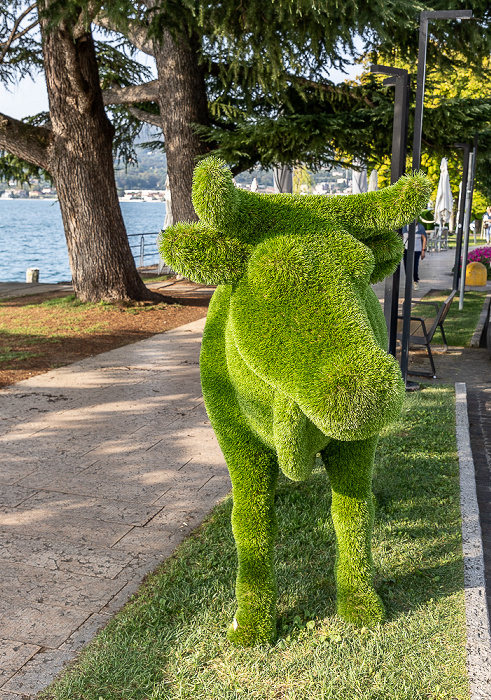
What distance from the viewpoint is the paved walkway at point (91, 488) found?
357 cm

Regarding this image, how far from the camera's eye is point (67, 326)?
12.0m

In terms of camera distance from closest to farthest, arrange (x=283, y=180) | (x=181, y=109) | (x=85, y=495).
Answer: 1. (x=85, y=495)
2. (x=181, y=109)
3. (x=283, y=180)

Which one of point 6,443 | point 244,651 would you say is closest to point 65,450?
point 6,443

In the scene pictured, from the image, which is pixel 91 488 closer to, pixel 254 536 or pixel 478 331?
pixel 254 536

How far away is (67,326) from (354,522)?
9.64 meters

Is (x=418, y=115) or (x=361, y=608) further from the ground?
(x=418, y=115)

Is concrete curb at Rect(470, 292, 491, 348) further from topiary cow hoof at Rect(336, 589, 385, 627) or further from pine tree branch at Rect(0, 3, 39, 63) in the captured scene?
pine tree branch at Rect(0, 3, 39, 63)

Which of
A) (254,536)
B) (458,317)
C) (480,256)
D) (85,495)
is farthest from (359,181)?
(254,536)

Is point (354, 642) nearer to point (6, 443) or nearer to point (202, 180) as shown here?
point (202, 180)

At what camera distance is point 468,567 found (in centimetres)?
396

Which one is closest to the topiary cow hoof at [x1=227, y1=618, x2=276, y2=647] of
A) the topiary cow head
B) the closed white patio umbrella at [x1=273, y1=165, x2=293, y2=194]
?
the topiary cow head

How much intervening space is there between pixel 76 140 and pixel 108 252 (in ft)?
7.52

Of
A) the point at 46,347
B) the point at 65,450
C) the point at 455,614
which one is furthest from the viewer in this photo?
the point at 46,347

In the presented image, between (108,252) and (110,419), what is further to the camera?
(108,252)
